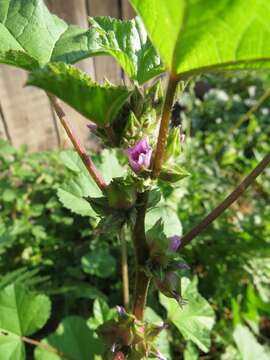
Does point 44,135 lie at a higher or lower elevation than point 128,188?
lower

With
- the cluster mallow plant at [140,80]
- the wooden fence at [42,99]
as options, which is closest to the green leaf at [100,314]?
the cluster mallow plant at [140,80]

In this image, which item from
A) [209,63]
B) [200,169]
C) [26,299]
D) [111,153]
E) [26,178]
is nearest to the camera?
[209,63]

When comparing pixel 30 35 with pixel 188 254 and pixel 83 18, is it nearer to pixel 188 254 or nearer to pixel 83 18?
pixel 188 254

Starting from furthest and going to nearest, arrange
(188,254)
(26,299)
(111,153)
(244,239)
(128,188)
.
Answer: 1. (188,254)
2. (244,239)
3. (111,153)
4. (26,299)
5. (128,188)

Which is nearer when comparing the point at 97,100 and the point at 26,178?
the point at 97,100

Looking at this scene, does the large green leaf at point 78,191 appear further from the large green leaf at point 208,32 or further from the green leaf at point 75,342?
the large green leaf at point 208,32

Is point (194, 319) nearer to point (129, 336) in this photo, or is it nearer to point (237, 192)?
point (129, 336)

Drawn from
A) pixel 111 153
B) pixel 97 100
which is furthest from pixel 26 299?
pixel 97 100
